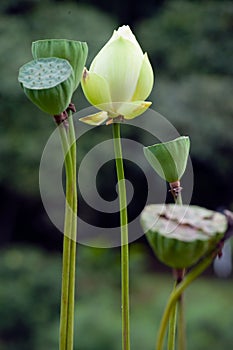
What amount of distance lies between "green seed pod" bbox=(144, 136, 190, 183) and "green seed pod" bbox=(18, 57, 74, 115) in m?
0.05

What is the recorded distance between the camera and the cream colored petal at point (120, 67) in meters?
0.30

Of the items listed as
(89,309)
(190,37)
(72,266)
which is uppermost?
(72,266)

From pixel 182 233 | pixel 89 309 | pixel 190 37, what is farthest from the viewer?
pixel 190 37

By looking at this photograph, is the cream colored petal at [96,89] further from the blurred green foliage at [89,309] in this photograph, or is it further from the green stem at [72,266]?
the blurred green foliage at [89,309]

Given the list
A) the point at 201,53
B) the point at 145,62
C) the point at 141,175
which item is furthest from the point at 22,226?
the point at 145,62

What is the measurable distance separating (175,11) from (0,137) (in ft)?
4.30

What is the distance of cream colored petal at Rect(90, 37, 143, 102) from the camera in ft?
0.99

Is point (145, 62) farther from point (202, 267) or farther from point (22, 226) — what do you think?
point (22, 226)

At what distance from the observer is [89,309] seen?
252 cm

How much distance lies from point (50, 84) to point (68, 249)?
0.25ft

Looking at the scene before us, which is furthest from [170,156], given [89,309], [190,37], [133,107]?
[190,37]

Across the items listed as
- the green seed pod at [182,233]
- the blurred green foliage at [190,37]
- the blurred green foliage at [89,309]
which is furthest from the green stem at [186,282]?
the blurred green foliage at [190,37]

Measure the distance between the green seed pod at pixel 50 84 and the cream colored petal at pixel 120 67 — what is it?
0.03 metres

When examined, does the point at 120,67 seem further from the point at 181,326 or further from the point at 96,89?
the point at 181,326
